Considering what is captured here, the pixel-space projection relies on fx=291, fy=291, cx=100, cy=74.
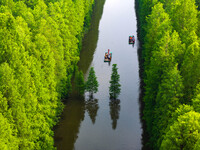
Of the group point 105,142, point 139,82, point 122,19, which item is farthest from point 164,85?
point 122,19

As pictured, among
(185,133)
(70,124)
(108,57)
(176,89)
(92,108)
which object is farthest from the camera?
(108,57)

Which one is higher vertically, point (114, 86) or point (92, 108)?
point (114, 86)

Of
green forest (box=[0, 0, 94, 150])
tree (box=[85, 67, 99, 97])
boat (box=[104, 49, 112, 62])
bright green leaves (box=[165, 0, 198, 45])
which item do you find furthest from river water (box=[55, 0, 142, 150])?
bright green leaves (box=[165, 0, 198, 45])

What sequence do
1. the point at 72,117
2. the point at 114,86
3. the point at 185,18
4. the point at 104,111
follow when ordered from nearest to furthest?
the point at 185,18, the point at 72,117, the point at 104,111, the point at 114,86

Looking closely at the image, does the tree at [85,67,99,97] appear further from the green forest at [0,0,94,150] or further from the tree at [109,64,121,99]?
the green forest at [0,0,94,150]

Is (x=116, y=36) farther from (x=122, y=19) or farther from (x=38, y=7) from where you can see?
(x=38, y=7)

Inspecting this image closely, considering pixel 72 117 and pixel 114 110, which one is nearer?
pixel 72 117

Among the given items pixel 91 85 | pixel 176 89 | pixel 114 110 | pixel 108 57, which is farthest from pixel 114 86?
pixel 176 89

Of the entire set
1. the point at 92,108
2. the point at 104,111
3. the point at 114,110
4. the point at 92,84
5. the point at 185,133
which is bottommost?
the point at 104,111

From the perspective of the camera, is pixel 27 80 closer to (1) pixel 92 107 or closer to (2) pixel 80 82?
(2) pixel 80 82
